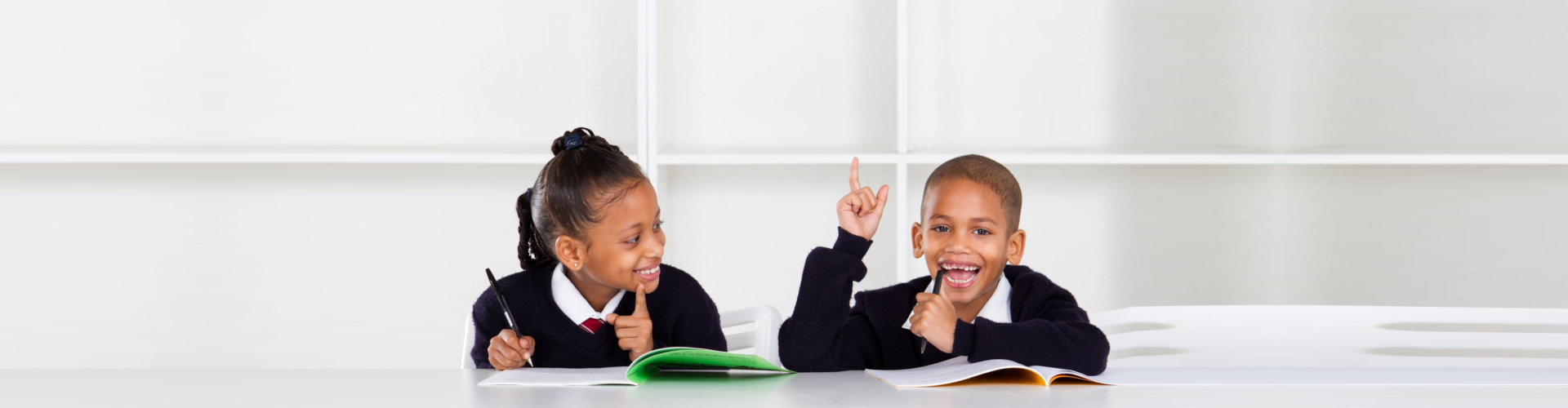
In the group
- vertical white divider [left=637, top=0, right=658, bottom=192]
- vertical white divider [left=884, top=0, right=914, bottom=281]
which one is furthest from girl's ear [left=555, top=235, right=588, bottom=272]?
vertical white divider [left=884, top=0, right=914, bottom=281]

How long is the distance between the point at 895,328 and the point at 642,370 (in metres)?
0.45

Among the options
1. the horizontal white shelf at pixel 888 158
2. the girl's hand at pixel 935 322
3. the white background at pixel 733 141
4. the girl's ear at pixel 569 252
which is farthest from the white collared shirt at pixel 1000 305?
the white background at pixel 733 141

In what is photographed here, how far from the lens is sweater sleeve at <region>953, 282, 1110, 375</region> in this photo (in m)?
1.00

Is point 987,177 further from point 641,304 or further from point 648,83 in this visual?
point 648,83

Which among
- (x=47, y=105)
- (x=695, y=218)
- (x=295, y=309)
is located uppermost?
(x=47, y=105)

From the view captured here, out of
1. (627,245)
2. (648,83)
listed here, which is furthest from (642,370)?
(648,83)

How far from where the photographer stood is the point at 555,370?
100cm

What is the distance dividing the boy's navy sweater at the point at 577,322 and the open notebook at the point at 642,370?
0.99ft

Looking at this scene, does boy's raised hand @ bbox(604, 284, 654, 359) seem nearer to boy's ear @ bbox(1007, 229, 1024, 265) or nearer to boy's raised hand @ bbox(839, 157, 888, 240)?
boy's raised hand @ bbox(839, 157, 888, 240)

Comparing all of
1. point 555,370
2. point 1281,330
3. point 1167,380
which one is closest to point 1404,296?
point 1281,330

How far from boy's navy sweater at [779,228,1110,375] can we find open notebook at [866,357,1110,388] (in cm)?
8

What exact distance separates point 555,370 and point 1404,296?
1953 mm

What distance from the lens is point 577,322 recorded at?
129 centimetres

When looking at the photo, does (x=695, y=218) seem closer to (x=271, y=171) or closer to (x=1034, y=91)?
(x=1034, y=91)
